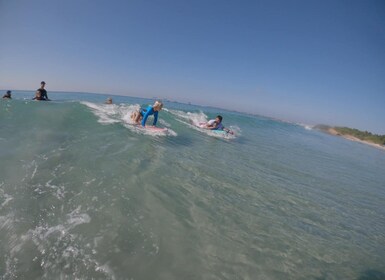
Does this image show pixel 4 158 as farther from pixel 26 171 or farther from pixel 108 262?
pixel 108 262

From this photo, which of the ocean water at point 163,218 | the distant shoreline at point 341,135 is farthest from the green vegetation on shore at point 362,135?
the ocean water at point 163,218

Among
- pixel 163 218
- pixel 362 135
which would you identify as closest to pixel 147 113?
pixel 163 218

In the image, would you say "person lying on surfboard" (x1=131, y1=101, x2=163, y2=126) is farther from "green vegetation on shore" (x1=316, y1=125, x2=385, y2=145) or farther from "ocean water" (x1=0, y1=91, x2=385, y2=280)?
"green vegetation on shore" (x1=316, y1=125, x2=385, y2=145)

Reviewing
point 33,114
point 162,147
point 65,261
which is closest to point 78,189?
point 65,261

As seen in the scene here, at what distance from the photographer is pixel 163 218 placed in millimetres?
4699

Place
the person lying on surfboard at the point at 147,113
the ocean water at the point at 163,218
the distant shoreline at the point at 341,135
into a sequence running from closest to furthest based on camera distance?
the ocean water at the point at 163,218, the person lying on surfboard at the point at 147,113, the distant shoreline at the point at 341,135

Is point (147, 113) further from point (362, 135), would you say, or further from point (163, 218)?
point (362, 135)

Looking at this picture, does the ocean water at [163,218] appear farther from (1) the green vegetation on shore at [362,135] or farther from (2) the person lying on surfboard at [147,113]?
(1) the green vegetation on shore at [362,135]

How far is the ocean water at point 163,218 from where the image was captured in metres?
3.52

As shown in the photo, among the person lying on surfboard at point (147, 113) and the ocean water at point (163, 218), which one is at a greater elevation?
the person lying on surfboard at point (147, 113)

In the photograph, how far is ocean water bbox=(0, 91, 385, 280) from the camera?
3.52m

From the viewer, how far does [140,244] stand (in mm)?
3879

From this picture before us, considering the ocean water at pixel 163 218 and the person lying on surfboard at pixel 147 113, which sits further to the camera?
the person lying on surfboard at pixel 147 113

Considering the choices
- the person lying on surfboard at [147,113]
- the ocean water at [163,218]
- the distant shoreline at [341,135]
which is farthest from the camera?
the distant shoreline at [341,135]
